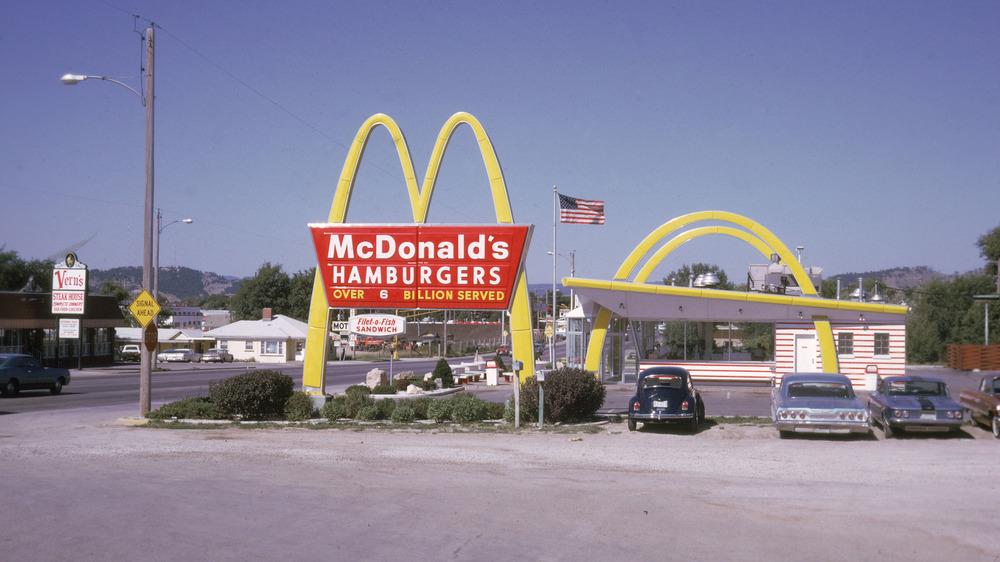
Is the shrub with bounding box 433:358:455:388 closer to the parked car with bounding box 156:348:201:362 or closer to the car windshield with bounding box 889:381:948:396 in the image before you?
the car windshield with bounding box 889:381:948:396

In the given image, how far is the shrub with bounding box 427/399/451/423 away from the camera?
2173cm

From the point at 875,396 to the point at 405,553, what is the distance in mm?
14482

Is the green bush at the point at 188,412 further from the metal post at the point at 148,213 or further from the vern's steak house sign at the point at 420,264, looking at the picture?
the vern's steak house sign at the point at 420,264

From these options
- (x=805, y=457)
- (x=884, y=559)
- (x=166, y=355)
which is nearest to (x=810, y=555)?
(x=884, y=559)

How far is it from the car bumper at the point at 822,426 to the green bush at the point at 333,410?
37.6ft

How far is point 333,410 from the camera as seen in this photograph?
2208 cm

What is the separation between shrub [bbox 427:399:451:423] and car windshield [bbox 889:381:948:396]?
36.1ft

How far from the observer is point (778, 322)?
3550cm

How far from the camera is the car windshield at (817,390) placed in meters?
18.2

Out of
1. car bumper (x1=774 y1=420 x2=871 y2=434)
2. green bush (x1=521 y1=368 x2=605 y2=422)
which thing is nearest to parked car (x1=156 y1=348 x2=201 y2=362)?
green bush (x1=521 y1=368 x2=605 y2=422)

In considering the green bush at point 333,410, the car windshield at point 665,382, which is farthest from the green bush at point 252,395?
the car windshield at point 665,382

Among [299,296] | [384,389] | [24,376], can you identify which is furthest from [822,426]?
[299,296]

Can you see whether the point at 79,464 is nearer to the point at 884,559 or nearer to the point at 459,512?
the point at 459,512

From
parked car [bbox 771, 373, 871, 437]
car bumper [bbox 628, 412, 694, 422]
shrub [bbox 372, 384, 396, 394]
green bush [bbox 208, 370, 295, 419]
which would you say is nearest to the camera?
parked car [bbox 771, 373, 871, 437]
